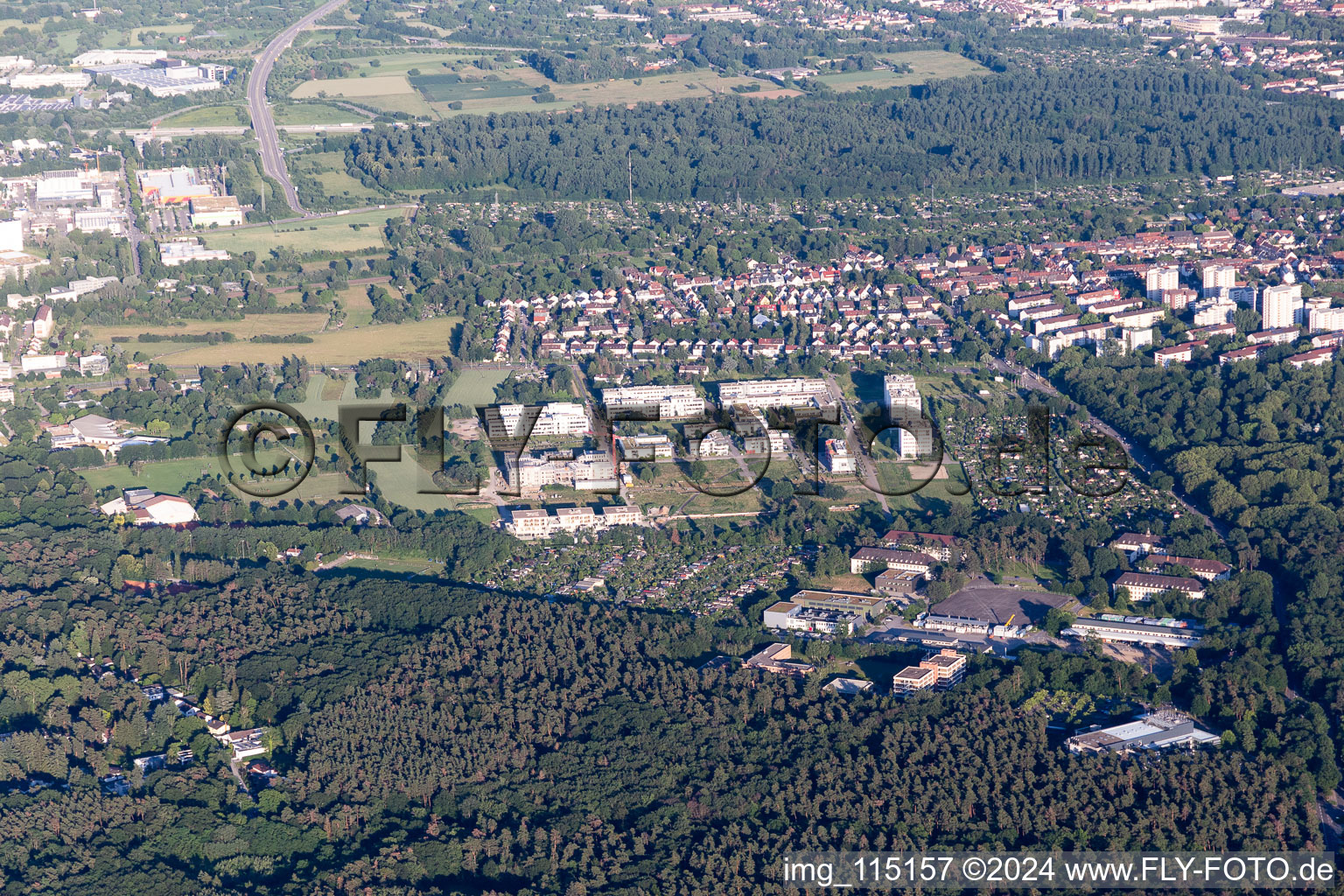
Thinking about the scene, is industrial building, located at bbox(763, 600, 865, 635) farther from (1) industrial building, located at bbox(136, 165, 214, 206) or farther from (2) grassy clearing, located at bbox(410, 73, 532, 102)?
(2) grassy clearing, located at bbox(410, 73, 532, 102)

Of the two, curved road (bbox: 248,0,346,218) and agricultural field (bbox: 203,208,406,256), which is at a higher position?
curved road (bbox: 248,0,346,218)

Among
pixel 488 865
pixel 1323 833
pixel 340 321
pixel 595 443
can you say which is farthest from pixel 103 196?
pixel 1323 833

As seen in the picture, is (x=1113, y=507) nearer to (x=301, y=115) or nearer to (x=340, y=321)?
(x=340, y=321)

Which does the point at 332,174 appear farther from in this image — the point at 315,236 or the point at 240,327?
the point at 240,327

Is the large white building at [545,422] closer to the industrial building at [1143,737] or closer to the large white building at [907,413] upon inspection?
the large white building at [907,413]

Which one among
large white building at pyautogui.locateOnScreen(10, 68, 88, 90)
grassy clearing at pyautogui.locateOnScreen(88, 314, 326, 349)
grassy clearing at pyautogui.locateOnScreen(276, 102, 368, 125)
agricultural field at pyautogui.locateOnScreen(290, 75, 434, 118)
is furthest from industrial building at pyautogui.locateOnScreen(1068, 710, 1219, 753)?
large white building at pyautogui.locateOnScreen(10, 68, 88, 90)

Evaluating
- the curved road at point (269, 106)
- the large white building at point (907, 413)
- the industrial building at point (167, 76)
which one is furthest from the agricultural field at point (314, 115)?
the large white building at point (907, 413)
